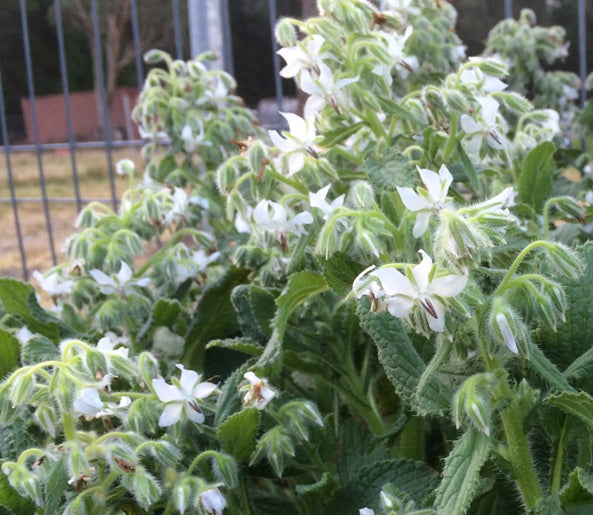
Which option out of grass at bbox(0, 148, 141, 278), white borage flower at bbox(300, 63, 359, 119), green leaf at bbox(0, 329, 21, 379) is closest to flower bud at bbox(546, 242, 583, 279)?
white borage flower at bbox(300, 63, 359, 119)

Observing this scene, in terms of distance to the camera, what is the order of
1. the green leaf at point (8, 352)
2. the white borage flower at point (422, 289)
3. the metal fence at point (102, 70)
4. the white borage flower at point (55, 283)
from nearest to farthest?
1. the white borage flower at point (422, 289)
2. the green leaf at point (8, 352)
3. the white borage flower at point (55, 283)
4. the metal fence at point (102, 70)

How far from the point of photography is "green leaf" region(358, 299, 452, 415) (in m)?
0.74

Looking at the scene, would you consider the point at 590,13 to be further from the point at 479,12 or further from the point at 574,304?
the point at 574,304

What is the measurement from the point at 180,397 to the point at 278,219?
215 millimetres

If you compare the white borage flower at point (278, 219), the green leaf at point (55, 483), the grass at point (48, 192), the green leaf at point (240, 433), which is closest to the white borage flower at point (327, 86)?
the white borage flower at point (278, 219)

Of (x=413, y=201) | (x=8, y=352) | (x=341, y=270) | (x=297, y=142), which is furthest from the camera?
(x=8, y=352)

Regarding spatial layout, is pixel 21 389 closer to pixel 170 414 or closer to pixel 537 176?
pixel 170 414

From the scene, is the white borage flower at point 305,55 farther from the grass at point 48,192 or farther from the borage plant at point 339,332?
the grass at point 48,192

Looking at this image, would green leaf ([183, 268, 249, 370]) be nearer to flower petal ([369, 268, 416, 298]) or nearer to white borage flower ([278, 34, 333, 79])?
white borage flower ([278, 34, 333, 79])

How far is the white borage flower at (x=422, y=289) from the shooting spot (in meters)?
0.62

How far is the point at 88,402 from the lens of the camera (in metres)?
0.75

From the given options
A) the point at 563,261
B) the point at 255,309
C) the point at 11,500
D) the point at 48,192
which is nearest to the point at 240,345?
the point at 255,309

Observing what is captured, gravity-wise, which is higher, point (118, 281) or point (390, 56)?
point (390, 56)

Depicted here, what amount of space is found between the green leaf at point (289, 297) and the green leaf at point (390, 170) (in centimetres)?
12
